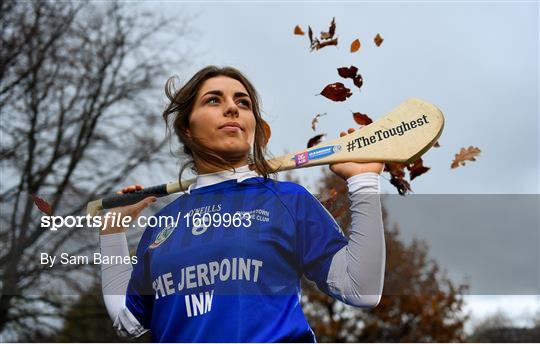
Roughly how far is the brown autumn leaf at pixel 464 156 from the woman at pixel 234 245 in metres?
0.58

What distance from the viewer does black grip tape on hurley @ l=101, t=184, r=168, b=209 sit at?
3055mm

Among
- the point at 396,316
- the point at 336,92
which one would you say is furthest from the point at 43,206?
the point at 396,316

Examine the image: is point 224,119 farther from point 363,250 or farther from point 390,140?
point 363,250

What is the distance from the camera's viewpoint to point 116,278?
2.97 meters

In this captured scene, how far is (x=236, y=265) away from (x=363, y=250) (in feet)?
1.47

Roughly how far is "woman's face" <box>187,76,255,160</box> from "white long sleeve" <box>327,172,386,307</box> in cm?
51

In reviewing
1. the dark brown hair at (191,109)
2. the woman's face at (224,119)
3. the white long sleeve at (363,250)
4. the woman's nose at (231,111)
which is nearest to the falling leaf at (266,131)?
the dark brown hair at (191,109)

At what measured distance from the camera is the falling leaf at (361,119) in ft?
10.0

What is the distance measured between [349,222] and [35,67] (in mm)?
9732

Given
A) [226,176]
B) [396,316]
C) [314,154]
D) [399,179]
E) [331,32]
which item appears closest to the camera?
[314,154]

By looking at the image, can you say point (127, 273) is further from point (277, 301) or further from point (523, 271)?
point (523, 271)

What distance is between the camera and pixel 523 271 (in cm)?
314

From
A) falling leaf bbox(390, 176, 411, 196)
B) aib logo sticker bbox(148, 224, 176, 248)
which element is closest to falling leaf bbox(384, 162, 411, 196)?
falling leaf bbox(390, 176, 411, 196)

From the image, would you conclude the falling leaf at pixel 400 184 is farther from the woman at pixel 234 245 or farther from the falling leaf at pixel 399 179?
the woman at pixel 234 245
